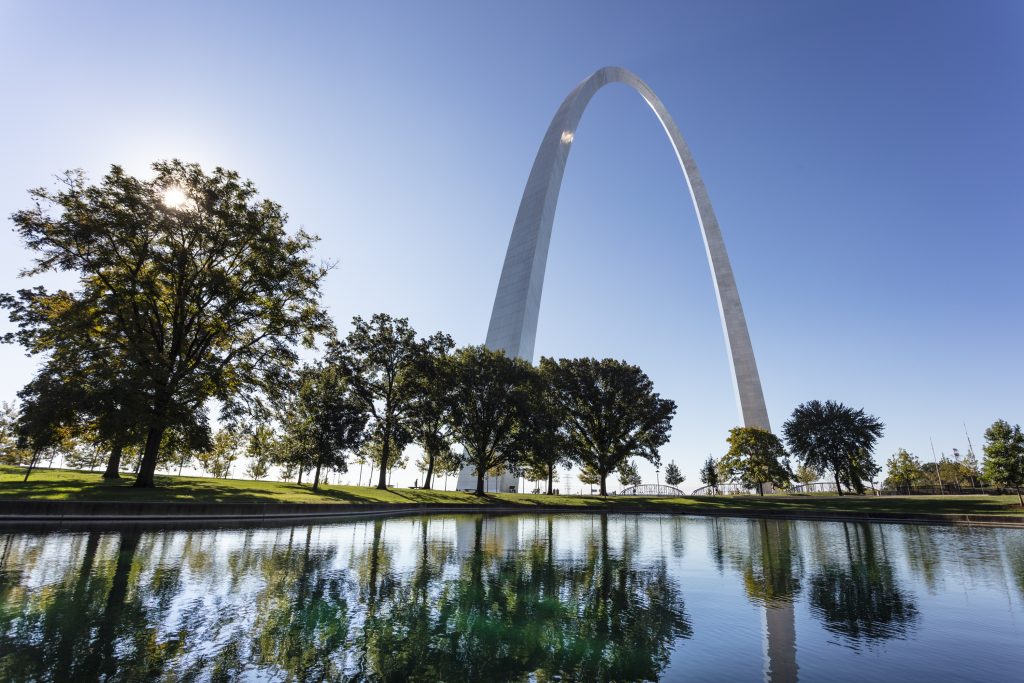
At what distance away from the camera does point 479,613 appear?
7.33 metres

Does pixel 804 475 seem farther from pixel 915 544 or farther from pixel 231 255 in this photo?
pixel 231 255

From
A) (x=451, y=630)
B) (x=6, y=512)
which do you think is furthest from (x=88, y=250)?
(x=451, y=630)

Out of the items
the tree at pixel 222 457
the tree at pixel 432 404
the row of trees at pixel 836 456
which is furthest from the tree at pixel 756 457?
the tree at pixel 222 457

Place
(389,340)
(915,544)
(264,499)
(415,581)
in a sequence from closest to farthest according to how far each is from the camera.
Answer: (415,581) → (915,544) → (264,499) → (389,340)

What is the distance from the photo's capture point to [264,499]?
21.8m

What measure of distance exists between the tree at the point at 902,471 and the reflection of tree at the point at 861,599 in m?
70.7

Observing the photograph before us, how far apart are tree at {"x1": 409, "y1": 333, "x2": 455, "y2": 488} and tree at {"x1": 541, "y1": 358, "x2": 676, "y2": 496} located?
10978 millimetres

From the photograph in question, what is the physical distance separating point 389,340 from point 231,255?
14592 mm

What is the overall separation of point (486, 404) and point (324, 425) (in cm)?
1224

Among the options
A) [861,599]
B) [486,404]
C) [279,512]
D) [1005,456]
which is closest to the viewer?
[861,599]

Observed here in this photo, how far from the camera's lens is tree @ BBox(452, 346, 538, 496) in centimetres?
3962

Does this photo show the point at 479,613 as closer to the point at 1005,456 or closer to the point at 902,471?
the point at 1005,456

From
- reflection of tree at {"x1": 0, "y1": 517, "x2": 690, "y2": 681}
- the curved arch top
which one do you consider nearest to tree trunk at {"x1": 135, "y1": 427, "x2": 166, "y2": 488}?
reflection of tree at {"x1": 0, "y1": 517, "x2": 690, "y2": 681}

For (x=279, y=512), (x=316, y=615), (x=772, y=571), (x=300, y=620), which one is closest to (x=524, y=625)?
(x=316, y=615)
